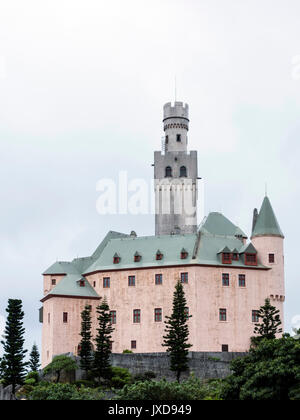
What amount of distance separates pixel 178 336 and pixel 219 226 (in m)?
23.8

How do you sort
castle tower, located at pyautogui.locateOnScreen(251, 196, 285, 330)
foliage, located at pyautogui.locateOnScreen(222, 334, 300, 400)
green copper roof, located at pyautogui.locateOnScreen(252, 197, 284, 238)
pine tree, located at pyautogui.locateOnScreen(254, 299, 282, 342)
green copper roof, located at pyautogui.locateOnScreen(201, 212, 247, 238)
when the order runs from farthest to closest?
green copper roof, located at pyautogui.locateOnScreen(201, 212, 247, 238) < green copper roof, located at pyautogui.locateOnScreen(252, 197, 284, 238) < castle tower, located at pyautogui.locateOnScreen(251, 196, 285, 330) < pine tree, located at pyautogui.locateOnScreen(254, 299, 282, 342) < foliage, located at pyautogui.locateOnScreen(222, 334, 300, 400)

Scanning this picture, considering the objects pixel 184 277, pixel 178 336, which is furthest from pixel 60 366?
pixel 184 277

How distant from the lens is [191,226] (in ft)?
368

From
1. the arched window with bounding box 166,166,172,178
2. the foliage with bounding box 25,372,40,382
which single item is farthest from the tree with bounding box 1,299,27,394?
the arched window with bounding box 166,166,172,178

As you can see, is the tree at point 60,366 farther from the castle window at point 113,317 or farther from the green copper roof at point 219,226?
the green copper roof at point 219,226

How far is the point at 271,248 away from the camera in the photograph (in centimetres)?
9394

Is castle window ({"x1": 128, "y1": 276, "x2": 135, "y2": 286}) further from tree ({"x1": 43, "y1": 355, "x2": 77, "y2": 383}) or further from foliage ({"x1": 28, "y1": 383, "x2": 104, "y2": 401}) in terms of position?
foliage ({"x1": 28, "y1": 383, "x2": 104, "y2": 401})

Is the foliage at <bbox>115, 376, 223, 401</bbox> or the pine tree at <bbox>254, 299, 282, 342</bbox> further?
the pine tree at <bbox>254, 299, 282, 342</bbox>

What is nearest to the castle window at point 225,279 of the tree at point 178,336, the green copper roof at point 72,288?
the tree at point 178,336

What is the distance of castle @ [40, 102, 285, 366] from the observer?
9056 centimetres

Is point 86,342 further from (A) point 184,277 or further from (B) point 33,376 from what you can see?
(A) point 184,277

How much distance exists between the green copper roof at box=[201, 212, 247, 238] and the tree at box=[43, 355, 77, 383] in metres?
25.5
